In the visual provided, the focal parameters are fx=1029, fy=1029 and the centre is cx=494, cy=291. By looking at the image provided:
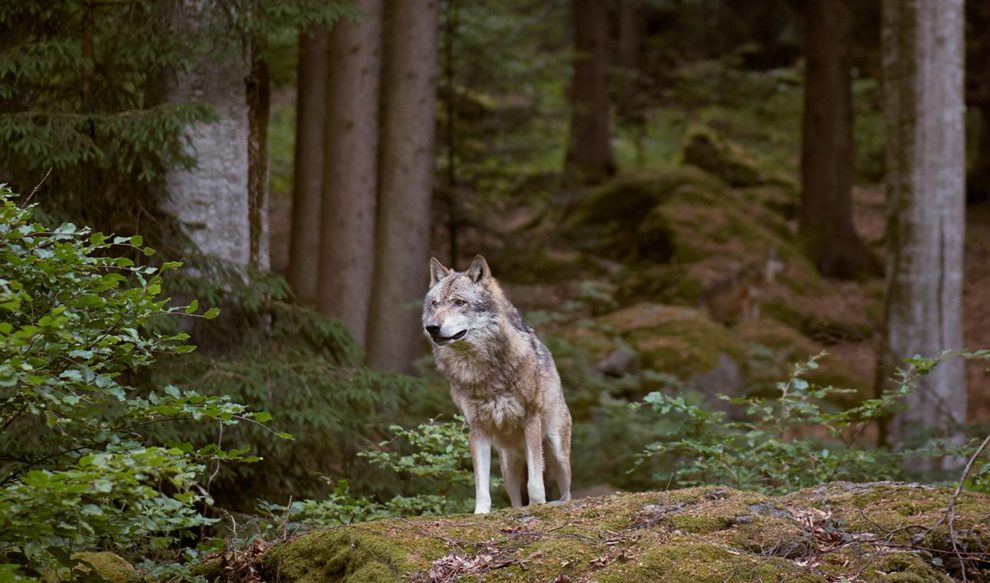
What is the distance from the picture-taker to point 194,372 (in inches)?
332

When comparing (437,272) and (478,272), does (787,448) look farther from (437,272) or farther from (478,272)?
(437,272)

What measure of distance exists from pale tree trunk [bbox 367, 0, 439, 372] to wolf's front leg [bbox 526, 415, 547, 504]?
7.82 m

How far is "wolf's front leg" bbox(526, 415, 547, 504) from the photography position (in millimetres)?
6613

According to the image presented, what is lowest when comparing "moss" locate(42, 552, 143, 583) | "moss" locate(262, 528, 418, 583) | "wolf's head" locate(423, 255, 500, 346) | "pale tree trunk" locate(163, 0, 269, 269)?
"moss" locate(42, 552, 143, 583)

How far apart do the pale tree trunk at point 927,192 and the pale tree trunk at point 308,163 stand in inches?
324

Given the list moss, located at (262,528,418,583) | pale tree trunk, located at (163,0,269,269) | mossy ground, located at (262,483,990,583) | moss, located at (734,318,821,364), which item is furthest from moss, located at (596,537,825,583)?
moss, located at (734,318,821,364)

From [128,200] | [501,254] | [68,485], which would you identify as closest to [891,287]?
[501,254]

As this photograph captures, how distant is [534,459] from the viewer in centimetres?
661

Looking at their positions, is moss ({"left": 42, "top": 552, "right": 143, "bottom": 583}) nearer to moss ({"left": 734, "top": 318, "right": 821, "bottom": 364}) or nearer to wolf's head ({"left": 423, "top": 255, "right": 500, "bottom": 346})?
wolf's head ({"left": 423, "top": 255, "right": 500, "bottom": 346})

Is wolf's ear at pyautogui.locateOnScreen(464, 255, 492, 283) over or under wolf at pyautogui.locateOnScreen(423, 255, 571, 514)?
over

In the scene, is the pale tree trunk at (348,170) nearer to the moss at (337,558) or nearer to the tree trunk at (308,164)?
the tree trunk at (308,164)

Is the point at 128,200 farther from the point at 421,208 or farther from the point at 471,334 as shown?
the point at 421,208

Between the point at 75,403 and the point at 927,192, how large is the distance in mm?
10762

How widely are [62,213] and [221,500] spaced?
2.75m
